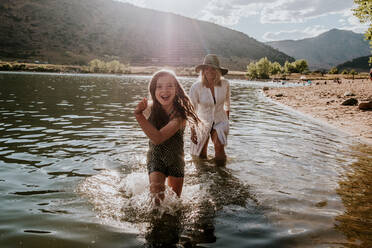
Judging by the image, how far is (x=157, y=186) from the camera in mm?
4727

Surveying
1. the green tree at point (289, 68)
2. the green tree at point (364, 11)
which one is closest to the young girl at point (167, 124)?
the green tree at point (364, 11)

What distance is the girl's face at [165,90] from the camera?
15.2 feet

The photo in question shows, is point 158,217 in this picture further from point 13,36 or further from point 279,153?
point 13,36

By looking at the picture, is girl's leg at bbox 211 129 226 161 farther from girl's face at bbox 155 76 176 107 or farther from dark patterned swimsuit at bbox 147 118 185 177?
girl's face at bbox 155 76 176 107

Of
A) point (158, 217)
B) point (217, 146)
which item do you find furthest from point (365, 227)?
point (217, 146)

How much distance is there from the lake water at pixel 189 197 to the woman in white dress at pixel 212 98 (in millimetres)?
953

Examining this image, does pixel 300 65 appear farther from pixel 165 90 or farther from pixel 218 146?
pixel 165 90

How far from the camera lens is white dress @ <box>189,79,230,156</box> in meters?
7.19

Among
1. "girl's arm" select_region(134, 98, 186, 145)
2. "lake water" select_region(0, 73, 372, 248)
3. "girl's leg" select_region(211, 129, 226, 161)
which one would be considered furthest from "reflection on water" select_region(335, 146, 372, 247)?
"girl's arm" select_region(134, 98, 186, 145)

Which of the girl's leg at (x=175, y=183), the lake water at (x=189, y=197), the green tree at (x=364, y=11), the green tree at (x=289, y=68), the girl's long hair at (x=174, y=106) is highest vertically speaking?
the green tree at (x=289, y=68)

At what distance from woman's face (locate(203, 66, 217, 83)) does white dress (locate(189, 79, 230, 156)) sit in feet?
0.85

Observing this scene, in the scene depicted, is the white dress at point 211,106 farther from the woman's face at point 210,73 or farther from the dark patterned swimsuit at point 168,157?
the dark patterned swimsuit at point 168,157

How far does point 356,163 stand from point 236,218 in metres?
5.34

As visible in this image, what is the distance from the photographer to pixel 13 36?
194 metres
